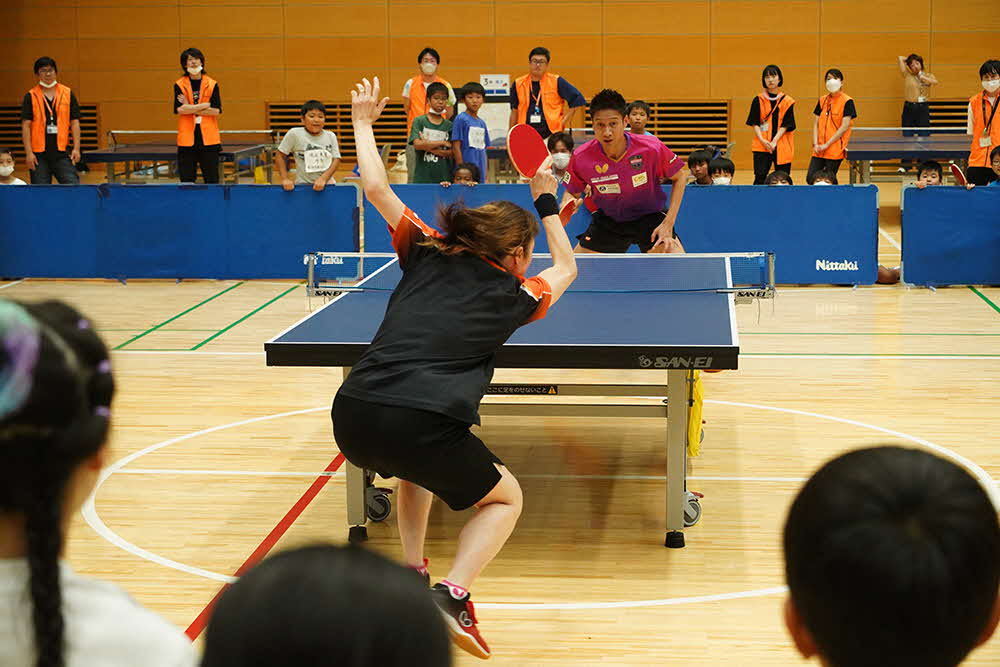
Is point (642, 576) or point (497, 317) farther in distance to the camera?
point (642, 576)

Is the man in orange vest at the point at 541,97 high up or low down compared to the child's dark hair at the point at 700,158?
up

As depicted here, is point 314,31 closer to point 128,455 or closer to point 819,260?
point 819,260

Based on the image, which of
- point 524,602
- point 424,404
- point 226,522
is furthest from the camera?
point 226,522

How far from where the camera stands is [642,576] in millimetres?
4605

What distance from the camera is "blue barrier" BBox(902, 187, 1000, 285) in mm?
10133

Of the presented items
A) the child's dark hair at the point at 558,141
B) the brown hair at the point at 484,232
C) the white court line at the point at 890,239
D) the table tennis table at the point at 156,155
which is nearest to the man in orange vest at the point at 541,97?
the child's dark hair at the point at 558,141

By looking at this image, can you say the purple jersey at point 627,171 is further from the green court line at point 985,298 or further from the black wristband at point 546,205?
the green court line at point 985,298

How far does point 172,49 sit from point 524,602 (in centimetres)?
1678

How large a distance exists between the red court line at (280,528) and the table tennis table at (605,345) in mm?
305

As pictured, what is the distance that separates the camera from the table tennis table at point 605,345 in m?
4.54

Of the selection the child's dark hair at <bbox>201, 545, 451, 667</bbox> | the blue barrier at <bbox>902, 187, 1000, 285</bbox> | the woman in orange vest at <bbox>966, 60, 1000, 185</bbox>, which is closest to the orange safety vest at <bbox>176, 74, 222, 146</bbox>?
the blue barrier at <bbox>902, 187, 1000, 285</bbox>

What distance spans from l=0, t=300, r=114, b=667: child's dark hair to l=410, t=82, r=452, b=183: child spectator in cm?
1008

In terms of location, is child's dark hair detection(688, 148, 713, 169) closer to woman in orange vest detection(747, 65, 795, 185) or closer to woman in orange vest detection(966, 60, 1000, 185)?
woman in orange vest detection(747, 65, 795, 185)

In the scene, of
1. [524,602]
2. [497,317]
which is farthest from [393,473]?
[524,602]
